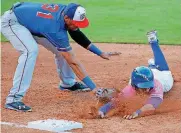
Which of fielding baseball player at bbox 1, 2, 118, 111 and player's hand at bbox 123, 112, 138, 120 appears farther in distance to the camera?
fielding baseball player at bbox 1, 2, 118, 111

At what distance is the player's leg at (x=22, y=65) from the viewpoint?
6598 mm

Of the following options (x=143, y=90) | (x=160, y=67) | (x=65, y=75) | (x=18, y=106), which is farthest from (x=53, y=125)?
(x=160, y=67)

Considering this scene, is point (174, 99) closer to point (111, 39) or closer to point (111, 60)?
point (111, 60)

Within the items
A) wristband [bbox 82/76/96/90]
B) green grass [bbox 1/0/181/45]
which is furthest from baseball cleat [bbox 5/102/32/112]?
green grass [bbox 1/0/181/45]

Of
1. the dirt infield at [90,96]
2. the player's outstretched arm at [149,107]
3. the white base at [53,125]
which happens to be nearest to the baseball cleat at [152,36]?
the dirt infield at [90,96]

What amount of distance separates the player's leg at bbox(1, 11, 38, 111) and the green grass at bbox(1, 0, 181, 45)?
456 centimetres

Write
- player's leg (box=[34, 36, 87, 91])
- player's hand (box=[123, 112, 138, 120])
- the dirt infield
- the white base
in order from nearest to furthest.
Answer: the white base → the dirt infield → player's hand (box=[123, 112, 138, 120]) → player's leg (box=[34, 36, 87, 91])

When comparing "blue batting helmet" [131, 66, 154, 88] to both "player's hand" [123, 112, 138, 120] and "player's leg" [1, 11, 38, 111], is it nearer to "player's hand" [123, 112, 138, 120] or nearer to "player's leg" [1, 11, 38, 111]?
"player's hand" [123, 112, 138, 120]

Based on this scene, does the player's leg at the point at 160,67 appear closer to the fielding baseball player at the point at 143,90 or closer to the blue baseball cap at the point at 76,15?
the fielding baseball player at the point at 143,90

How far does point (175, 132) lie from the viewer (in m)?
5.64

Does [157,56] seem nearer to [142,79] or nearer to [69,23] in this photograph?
[142,79]

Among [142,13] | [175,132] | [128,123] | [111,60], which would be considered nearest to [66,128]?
[128,123]

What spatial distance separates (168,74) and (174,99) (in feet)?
1.64

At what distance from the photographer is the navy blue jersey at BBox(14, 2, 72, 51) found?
6465 mm
